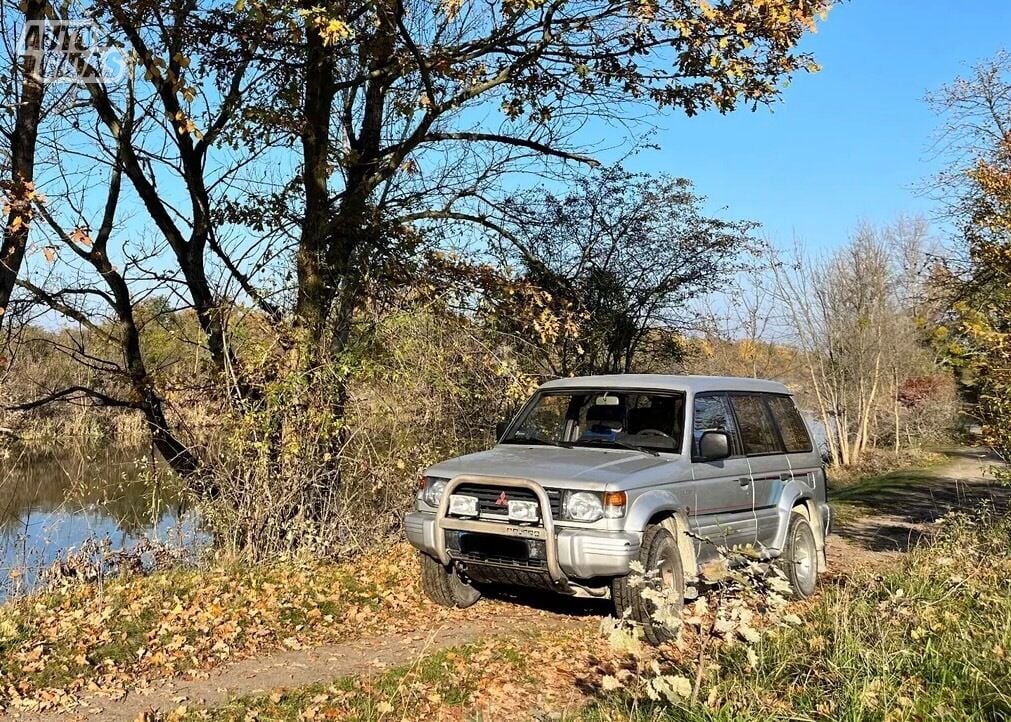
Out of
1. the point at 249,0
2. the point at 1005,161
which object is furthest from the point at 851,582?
the point at 1005,161

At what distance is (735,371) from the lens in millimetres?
24328

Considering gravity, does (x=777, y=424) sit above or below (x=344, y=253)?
below

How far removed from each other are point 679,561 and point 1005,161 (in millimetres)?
10520

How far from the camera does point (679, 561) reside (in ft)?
20.5

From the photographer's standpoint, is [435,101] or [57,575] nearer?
[57,575]

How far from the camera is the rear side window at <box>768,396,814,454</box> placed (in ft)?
27.2

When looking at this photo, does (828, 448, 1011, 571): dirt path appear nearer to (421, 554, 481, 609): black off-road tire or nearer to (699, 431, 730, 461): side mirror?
(699, 431, 730, 461): side mirror

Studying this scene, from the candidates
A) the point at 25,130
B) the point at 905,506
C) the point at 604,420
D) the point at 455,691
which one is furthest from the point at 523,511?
the point at 905,506

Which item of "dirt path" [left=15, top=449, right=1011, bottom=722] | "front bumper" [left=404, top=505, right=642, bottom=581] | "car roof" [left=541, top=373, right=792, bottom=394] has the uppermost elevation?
"car roof" [left=541, top=373, right=792, bottom=394]

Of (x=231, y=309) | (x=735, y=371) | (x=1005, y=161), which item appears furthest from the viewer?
(x=735, y=371)

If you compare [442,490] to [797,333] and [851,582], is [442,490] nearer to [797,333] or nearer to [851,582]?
[851,582]

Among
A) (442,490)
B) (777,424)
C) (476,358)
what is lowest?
(442,490)

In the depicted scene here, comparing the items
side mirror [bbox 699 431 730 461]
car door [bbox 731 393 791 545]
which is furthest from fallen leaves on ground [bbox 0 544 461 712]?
car door [bbox 731 393 791 545]

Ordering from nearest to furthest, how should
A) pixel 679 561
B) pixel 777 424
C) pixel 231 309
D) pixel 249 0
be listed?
pixel 679 561, pixel 249 0, pixel 777 424, pixel 231 309
